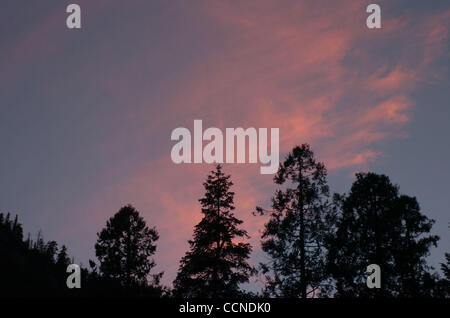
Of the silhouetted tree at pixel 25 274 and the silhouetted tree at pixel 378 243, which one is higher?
the silhouetted tree at pixel 378 243

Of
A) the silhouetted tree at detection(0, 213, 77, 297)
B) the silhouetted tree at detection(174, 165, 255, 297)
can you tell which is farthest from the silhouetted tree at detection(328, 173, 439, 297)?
the silhouetted tree at detection(0, 213, 77, 297)

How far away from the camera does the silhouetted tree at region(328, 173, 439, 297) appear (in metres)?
26.3

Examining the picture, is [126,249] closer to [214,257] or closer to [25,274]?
[214,257]

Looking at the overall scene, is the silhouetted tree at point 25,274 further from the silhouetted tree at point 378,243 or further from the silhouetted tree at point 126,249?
the silhouetted tree at point 378,243

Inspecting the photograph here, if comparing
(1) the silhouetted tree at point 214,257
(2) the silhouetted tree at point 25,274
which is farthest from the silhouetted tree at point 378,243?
(2) the silhouetted tree at point 25,274

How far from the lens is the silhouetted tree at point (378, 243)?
86.3 ft

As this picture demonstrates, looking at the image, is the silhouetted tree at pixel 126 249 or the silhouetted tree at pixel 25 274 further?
the silhouetted tree at pixel 25 274

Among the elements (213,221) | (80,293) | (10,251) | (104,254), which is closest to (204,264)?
(213,221)

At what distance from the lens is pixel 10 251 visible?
76.6 meters

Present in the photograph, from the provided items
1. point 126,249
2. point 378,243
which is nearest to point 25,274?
point 126,249

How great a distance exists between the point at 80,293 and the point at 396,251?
4816cm

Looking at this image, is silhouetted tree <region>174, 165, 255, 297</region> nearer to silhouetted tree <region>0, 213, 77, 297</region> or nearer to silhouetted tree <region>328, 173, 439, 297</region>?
silhouetted tree <region>328, 173, 439, 297</region>

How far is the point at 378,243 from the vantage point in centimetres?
2695

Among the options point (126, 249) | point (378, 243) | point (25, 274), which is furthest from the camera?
point (25, 274)
